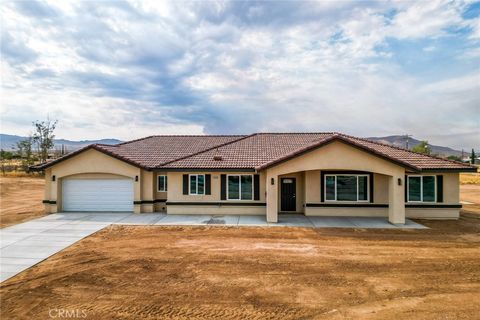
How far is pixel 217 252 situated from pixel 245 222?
15.4 feet

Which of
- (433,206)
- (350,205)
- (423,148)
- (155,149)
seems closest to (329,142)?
(350,205)

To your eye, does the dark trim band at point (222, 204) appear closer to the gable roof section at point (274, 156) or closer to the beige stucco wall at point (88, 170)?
the gable roof section at point (274, 156)

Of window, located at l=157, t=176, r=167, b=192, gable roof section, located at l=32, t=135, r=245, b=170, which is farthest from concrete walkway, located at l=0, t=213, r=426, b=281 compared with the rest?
gable roof section, located at l=32, t=135, r=245, b=170

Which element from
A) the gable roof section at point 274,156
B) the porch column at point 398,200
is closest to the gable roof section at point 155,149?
the gable roof section at point 274,156

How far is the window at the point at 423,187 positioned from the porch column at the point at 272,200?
817cm

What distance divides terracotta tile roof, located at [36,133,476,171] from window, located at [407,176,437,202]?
90cm

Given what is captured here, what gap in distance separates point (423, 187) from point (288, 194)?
7.91m

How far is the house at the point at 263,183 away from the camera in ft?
47.1

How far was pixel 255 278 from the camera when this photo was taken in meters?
7.86

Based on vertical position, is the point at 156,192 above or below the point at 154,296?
above

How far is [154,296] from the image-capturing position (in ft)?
22.6

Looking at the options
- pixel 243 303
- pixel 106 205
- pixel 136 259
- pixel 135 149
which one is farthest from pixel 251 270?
pixel 135 149

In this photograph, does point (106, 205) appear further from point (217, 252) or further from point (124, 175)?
point (217, 252)

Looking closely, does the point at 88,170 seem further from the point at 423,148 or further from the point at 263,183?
the point at 423,148
